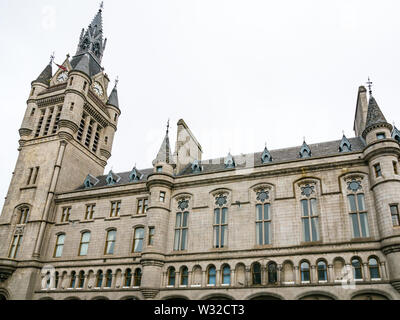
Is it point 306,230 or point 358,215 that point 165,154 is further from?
point 358,215

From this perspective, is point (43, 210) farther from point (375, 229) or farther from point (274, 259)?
point (375, 229)

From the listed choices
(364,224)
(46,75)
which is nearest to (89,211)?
(46,75)

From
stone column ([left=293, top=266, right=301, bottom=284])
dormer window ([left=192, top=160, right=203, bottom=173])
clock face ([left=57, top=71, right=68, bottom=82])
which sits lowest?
stone column ([left=293, top=266, right=301, bottom=284])

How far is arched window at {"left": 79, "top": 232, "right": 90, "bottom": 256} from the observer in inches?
1314

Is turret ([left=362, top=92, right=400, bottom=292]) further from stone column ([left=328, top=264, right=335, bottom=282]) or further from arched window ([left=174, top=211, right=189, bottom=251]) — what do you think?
arched window ([left=174, top=211, right=189, bottom=251])

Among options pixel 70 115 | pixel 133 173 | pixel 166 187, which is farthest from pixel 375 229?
pixel 70 115

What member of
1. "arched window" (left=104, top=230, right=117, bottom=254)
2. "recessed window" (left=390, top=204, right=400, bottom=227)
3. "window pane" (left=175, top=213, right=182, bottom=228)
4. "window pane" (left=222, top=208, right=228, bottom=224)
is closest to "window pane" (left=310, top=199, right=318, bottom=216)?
"recessed window" (left=390, top=204, right=400, bottom=227)

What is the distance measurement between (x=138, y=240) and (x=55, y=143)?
1658 cm

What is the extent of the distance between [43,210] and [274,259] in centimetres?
2403

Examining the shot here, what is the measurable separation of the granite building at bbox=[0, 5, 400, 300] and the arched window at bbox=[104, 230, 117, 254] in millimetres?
100

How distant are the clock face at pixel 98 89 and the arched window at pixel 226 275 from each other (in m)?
31.1

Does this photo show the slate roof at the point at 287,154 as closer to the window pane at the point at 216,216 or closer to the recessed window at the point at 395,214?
the window pane at the point at 216,216

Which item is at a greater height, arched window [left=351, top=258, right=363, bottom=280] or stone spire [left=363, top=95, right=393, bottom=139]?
stone spire [left=363, top=95, right=393, bottom=139]

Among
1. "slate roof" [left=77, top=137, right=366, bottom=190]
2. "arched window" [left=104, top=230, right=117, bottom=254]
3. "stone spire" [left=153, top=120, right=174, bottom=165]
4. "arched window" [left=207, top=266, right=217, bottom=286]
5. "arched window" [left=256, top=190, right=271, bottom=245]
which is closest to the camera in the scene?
"arched window" [left=256, top=190, right=271, bottom=245]
